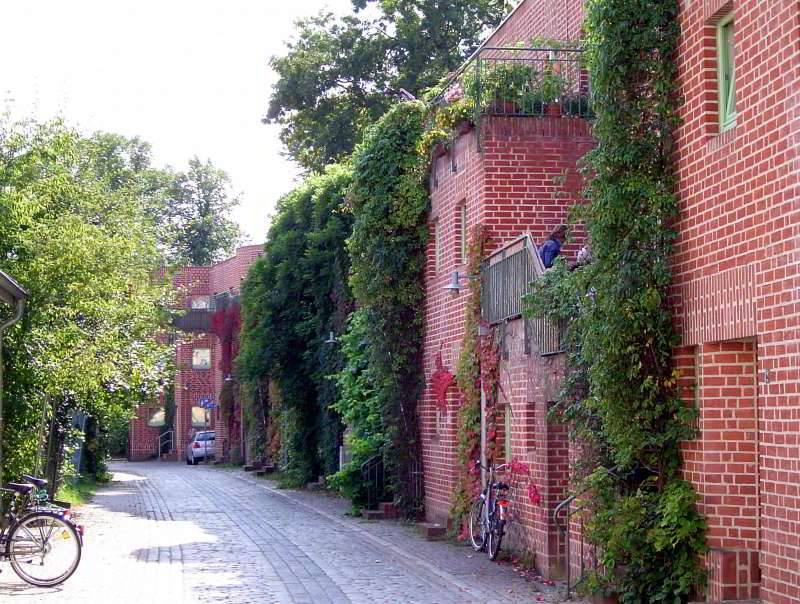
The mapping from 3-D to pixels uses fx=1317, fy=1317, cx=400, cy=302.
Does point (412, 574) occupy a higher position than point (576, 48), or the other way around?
point (576, 48)

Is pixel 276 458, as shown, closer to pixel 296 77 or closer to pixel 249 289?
pixel 249 289

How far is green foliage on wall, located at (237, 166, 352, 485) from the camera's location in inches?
1289

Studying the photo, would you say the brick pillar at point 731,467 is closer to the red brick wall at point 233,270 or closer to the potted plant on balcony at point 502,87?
the potted plant on balcony at point 502,87

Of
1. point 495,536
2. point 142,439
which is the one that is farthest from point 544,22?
point 142,439

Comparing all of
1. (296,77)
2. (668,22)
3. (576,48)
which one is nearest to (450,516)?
(576,48)

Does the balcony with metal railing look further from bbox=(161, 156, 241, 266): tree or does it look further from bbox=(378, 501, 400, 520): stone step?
bbox=(161, 156, 241, 266): tree

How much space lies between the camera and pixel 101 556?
690 inches

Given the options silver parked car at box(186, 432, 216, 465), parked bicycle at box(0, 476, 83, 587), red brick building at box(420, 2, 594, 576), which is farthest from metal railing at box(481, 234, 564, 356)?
silver parked car at box(186, 432, 216, 465)

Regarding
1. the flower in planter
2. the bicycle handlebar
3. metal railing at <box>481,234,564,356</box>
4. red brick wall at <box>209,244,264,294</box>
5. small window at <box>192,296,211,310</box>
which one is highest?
red brick wall at <box>209,244,264,294</box>

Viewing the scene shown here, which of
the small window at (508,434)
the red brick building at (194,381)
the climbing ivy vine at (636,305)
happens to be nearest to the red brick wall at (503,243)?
the small window at (508,434)

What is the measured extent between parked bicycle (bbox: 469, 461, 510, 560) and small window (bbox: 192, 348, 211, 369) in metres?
53.8

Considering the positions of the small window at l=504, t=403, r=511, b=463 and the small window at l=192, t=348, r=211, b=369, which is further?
the small window at l=192, t=348, r=211, b=369

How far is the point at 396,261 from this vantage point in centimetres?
2277

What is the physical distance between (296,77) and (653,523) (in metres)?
33.4
